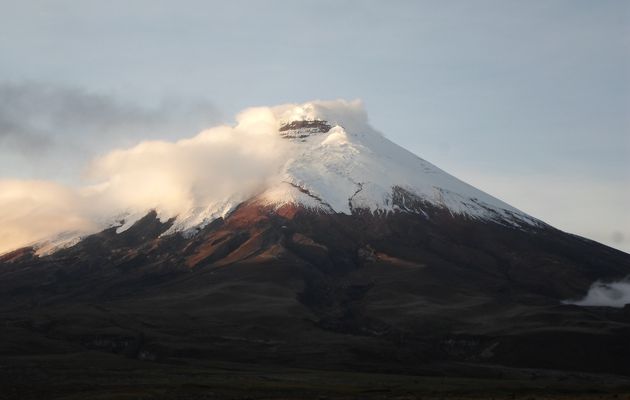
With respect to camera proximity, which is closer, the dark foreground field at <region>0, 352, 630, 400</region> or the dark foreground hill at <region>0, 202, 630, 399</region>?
the dark foreground field at <region>0, 352, 630, 400</region>

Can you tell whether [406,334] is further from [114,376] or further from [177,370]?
[114,376]

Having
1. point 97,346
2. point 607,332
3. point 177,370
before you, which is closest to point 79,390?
point 177,370

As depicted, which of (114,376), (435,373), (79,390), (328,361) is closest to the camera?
(79,390)

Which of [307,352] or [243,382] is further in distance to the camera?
[307,352]

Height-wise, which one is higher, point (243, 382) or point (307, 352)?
point (307, 352)

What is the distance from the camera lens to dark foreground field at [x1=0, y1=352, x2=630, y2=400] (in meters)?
84.2

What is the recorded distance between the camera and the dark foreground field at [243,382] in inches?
3317

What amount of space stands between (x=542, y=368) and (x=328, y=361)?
38027 mm

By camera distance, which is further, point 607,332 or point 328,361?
point 607,332

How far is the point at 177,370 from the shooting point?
119 meters

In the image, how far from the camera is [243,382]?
10112 centimetres

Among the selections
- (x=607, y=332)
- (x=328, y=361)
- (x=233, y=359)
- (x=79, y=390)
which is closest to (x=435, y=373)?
(x=328, y=361)

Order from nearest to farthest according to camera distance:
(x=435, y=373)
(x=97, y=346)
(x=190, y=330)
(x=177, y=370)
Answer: (x=177, y=370) → (x=435, y=373) → (x=97, y=346) → (x=190, y=330)

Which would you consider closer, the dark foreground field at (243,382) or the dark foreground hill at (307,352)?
the dark foreground field at (243,382)
